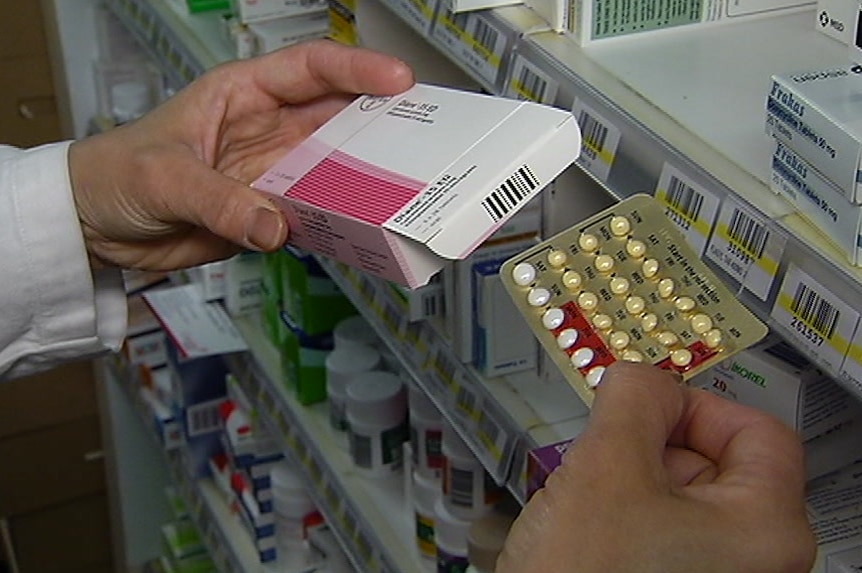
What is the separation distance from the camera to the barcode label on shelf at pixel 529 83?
951mm

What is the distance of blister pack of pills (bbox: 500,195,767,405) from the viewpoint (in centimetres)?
82

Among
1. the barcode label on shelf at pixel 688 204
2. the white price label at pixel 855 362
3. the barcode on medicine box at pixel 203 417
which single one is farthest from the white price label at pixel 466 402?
the barcode on medicine box at pixel 203 417

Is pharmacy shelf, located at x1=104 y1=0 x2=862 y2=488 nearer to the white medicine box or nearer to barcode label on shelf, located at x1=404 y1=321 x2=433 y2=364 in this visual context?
barcode label on shelf, located at x1=404 y1=321 x2=433 y2=364

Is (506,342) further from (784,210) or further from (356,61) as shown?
(784,210)

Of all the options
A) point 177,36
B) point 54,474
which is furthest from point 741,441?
point 54,474

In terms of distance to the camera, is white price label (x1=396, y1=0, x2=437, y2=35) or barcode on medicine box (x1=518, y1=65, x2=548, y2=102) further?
white price label (x1=396, y1=0, x2=437, y2=35)

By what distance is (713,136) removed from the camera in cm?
83

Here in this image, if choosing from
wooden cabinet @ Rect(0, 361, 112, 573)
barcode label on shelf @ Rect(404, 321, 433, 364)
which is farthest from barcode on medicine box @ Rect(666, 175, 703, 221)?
wooden cabinet @ Rect(0, 361, 112, 573)

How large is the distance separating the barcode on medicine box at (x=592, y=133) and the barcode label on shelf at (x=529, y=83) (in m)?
0.04

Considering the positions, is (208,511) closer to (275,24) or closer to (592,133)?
(275,24)

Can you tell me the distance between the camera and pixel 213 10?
6.37 ft

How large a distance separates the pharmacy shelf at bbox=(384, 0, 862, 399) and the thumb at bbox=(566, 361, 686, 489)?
8 cm

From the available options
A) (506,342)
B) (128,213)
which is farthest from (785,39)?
(128,213)

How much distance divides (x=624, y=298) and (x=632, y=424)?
5.4 inches
